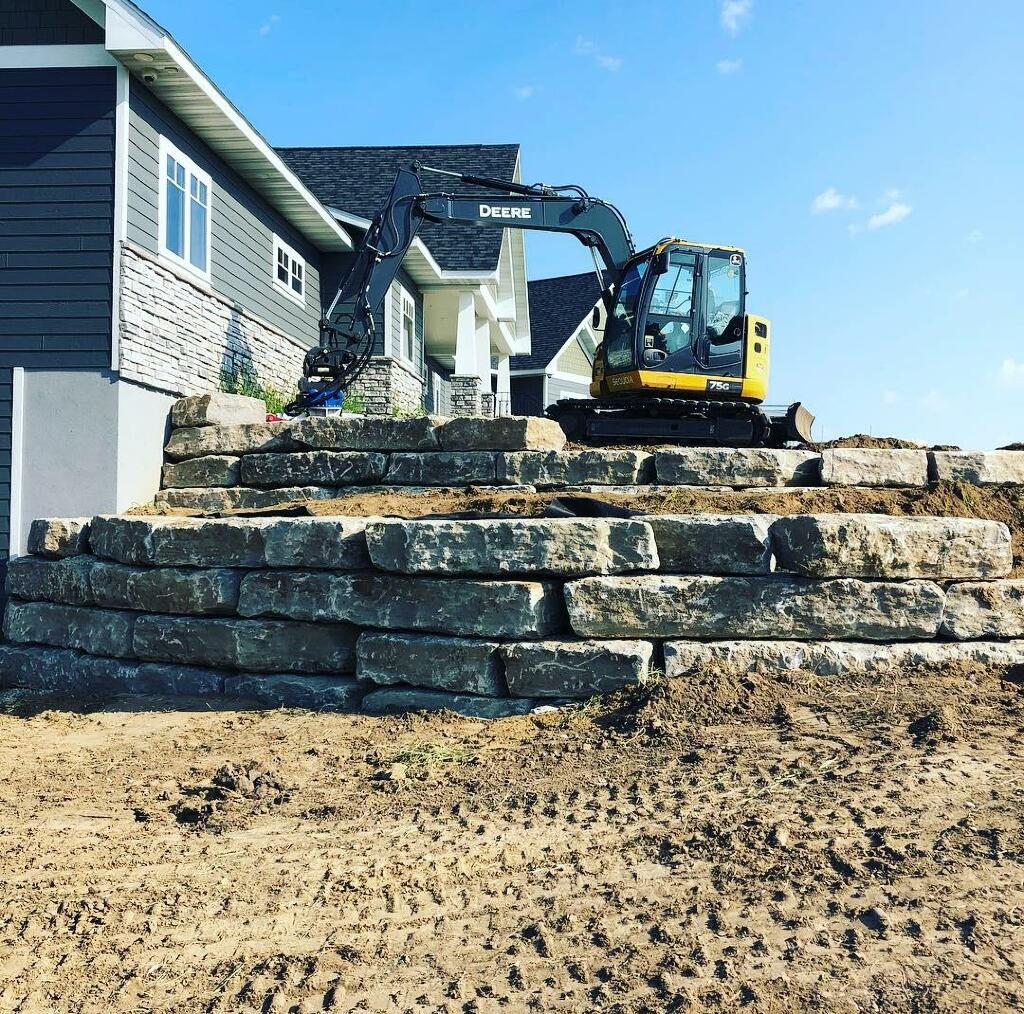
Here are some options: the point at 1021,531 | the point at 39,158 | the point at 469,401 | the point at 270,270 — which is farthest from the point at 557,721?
the point at 469,401

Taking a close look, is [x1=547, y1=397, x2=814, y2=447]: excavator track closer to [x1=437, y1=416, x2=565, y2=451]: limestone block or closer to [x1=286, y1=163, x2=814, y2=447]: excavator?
[x1=286, y1=163, x2=814, y2=447]: excavator

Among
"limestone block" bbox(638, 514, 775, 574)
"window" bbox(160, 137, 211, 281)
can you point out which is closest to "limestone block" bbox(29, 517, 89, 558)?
"window" bbox(160, 137, 211, 281)

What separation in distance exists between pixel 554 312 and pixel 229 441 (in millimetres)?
23871

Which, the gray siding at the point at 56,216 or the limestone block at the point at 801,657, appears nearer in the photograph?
the limestone block at the point at 801,657

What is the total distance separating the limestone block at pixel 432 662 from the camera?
205 inches

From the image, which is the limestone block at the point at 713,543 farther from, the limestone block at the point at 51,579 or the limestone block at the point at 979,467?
the limestone block at the point at 51,579

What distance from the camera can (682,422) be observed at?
36.5 ft

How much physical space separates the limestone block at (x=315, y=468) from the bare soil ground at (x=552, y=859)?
3733mm

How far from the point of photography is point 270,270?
46.0 feet

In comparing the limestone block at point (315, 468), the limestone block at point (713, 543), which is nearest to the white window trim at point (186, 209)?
the limestone block at point (315, 468)

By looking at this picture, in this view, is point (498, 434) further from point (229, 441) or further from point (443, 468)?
point (229, 441)

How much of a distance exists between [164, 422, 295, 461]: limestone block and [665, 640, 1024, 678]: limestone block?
5359 mm

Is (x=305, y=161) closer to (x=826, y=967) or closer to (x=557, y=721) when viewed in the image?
(x=557, y=721)

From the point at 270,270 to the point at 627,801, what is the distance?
12.1 m
